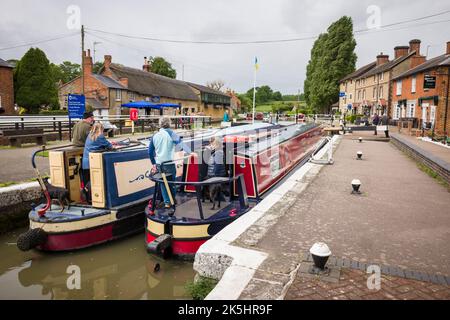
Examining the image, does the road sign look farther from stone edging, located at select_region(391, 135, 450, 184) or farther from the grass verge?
the grass verge

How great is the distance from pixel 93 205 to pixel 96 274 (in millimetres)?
1379

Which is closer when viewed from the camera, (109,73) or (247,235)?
(247,235)

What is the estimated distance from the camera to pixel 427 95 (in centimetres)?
2536

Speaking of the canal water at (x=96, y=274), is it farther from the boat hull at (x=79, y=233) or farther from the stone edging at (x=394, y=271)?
the stone edging at (x=394, y=271)

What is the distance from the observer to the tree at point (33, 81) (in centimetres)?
3288

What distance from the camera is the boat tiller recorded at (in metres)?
4.82

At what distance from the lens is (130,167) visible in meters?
6.51

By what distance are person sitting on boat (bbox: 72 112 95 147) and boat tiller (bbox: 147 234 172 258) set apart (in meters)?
2.59

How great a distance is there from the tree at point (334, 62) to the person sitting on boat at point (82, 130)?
5001 cm

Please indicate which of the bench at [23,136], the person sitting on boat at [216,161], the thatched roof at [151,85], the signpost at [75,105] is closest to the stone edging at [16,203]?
the person sitting on boat at [216,161]

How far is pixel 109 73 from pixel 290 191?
34.3 metres

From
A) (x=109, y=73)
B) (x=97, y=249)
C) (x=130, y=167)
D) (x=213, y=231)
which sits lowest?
(x=97, y=249)
